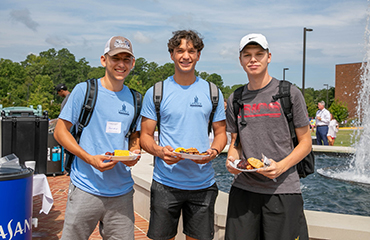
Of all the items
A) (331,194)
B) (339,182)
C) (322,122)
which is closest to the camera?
(331,194)

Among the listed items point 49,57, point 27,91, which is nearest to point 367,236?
point 27,91

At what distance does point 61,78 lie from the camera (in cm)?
9888

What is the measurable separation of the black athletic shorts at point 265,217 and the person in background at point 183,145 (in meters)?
0.32

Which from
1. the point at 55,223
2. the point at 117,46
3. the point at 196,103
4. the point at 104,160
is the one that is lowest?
the point at 55,223

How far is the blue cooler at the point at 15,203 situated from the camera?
119 inches

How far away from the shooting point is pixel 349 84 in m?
55.8

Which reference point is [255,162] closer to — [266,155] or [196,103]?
[266,155]

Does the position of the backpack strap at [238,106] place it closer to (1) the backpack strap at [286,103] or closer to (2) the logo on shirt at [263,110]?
(2) the logo on shirt at [263,110]

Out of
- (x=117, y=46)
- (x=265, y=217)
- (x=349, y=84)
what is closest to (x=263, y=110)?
(x=265, y=217)

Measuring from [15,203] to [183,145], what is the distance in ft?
5.47

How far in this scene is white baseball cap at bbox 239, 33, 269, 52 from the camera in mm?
2786

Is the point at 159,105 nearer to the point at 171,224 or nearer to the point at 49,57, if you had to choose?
the point at 171,224

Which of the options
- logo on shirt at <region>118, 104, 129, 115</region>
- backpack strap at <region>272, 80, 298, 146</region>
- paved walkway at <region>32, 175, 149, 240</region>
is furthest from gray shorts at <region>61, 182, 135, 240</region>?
paved walkway at <region>32, 175, 149, 240</region>

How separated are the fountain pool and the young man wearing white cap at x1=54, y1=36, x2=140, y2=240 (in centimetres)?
401
